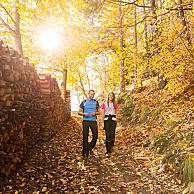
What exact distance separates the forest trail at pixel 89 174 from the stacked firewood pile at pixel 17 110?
42 centimetres

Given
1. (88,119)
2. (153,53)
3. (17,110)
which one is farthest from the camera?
(153,53)

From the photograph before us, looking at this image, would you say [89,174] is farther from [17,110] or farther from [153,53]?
[153,53]

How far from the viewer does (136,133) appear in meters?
6.90

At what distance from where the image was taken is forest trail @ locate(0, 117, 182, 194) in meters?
3.62

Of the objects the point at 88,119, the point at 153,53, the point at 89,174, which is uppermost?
the point at 153,53

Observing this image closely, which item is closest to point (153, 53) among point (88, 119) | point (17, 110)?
point (88, 119)

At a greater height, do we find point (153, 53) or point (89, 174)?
point (153, 53)

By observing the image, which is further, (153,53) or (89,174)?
(153,53)

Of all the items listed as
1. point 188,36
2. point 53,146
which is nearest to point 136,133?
point 53,146

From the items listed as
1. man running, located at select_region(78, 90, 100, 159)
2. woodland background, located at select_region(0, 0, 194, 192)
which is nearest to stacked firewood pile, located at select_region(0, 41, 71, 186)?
man running, located at select_region(78, 90, 100, 159)

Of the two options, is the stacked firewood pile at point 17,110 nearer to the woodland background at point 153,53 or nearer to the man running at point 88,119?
the man running at point 88,119

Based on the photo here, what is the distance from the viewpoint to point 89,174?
4.32 m

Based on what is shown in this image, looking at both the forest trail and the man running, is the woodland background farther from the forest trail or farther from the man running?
the man running

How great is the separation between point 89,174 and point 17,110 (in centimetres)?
262
